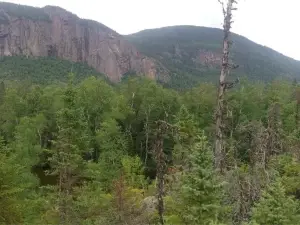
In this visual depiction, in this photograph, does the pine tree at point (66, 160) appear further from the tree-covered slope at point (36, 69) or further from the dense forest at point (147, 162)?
the tree-covered slope at point (36, 69)

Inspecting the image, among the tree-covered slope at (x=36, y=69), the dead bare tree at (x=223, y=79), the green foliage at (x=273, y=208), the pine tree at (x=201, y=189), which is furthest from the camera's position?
the tree-covered slope at (x=36, y=69)

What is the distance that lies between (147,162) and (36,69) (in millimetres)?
101078

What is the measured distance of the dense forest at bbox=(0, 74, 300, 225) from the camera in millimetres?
14273

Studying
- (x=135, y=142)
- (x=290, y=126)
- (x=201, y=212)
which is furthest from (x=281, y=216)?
(x=135, y=142)

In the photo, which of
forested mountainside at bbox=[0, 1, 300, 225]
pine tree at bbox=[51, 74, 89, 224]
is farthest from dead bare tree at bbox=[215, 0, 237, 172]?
pine tree at bbox=[51, 74, 89, 224]

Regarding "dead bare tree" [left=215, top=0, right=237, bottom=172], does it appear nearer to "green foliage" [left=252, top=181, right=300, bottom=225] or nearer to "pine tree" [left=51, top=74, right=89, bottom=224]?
"green foliage" [left=252, top=181, right=300, bottom=225]

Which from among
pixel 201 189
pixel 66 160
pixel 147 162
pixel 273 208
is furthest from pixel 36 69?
pixel 201 189

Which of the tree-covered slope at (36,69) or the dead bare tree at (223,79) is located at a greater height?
the dead bare tree at (223,79)

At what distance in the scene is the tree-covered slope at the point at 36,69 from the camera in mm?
122325

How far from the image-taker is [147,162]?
47969 mm

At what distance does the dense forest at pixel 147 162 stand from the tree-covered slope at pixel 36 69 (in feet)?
225

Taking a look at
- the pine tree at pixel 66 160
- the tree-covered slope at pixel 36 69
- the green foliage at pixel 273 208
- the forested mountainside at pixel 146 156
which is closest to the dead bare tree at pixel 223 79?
the forested mountainside at pixel 146 156

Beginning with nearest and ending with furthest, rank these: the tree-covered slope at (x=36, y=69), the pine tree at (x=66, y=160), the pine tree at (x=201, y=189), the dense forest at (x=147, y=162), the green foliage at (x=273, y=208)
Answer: the pine tree at (x=201, y=189), the dense forest at (x=147, y=162), the green foliage at (x=273, y=208), the pine tree at (x=66, y=160), the tree-covered slope at (x=36, y=69)

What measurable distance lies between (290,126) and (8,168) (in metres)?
34.4
